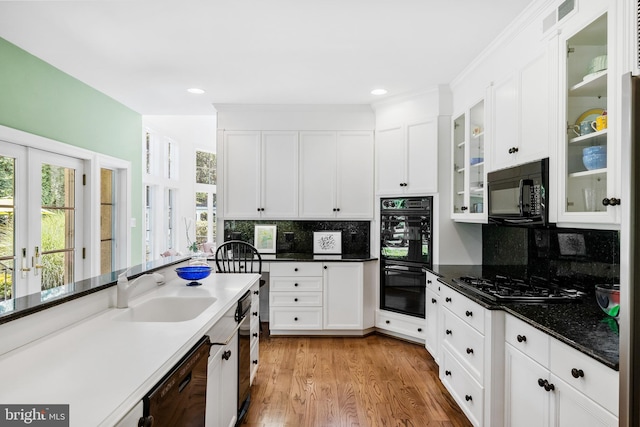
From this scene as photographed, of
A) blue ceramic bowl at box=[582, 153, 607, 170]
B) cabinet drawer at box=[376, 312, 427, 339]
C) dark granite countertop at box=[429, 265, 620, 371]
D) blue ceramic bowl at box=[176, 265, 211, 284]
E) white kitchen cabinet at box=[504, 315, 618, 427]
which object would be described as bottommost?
cabinet drawer at box=[376, 312, 427, 339]

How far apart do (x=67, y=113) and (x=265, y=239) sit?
7.76 ft

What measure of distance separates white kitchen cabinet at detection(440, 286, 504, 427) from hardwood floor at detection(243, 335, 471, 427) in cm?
23

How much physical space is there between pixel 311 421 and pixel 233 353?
777 millimetres

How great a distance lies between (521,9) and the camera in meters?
2.30

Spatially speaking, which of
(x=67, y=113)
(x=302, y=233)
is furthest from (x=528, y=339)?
(x=67, y=113)

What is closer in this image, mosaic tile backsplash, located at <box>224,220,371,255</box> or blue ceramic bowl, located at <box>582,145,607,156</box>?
blue ceramic bowl, located at <box>582,145,607,156</box>

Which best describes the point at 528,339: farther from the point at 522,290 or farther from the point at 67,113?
the point at 67,113

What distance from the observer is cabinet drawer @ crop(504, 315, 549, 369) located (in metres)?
1.62

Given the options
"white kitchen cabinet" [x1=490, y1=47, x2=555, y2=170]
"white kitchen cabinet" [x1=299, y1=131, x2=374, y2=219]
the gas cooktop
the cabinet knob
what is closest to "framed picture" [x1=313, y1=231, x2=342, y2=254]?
"white kitchen cabinet" [x1=299, y1=131, x2=374, y2=219]

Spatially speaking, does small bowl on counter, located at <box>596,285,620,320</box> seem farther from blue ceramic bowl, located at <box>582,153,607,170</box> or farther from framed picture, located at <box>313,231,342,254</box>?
framed picture, located at <box>313,231,342,254</box>

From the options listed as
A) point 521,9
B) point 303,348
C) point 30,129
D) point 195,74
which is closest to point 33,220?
point 30,129

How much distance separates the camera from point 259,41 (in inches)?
109

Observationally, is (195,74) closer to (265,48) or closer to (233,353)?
(265,48)

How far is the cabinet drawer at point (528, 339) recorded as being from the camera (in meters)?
1.62
